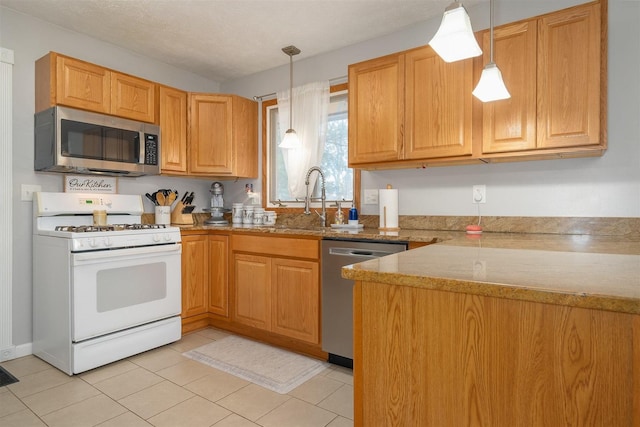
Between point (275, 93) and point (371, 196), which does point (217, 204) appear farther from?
point (371, 196)

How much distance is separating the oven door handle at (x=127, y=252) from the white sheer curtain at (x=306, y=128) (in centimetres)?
120

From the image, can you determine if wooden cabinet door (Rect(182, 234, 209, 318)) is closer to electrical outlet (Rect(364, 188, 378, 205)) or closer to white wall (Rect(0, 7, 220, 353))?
white wall (Rect(0, 7, 220, 353))

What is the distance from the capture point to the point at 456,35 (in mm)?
1474

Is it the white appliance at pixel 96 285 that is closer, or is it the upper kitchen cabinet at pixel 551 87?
the upper kitchen cabinet at pixel 551 87

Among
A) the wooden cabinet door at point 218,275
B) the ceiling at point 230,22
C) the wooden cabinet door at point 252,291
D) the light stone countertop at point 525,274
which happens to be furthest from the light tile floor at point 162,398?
the ceiling at point 230,22

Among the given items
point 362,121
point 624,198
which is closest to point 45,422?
point 362,121

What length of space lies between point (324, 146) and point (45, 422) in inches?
105

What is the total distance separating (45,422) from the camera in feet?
5.90

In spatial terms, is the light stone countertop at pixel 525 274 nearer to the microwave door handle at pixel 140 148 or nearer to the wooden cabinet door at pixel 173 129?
the microwave door handle at pixel 140 148

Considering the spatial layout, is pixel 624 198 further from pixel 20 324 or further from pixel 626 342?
pixel 20 324

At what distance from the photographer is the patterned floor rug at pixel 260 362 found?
7.41ft

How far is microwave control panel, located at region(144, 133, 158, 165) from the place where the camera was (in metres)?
3.06

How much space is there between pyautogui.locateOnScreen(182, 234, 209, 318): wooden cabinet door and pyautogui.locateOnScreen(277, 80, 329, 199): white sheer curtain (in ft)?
3.22

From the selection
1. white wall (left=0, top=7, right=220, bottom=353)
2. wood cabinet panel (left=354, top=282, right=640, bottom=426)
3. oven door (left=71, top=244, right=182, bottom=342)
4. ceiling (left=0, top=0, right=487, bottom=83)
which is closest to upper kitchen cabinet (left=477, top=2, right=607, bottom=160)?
ceiling (left=0, top=0, right=487, bottom=83)
